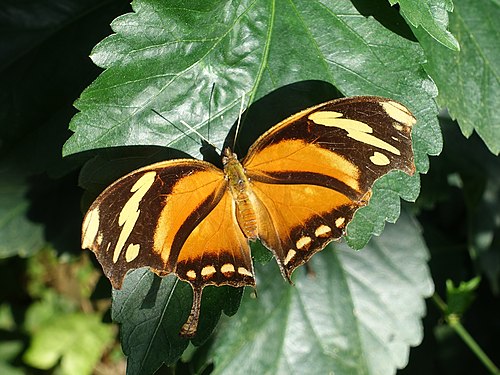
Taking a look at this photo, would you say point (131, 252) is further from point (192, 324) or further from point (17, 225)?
point (17, 225)

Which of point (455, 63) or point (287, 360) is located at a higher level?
point (455, 63)

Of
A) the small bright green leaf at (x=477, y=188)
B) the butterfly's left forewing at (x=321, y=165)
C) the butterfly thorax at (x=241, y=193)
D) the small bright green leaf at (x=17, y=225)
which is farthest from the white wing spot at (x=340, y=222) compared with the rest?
the small bright green leaf at (x=17, y=225)

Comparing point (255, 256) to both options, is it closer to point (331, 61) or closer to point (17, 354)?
point (331, 61)

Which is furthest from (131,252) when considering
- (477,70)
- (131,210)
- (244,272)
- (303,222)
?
(477,70)

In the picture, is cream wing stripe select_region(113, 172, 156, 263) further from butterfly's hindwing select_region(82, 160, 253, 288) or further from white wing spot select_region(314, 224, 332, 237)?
white wing spot select_region(314, 224, 332, 237)

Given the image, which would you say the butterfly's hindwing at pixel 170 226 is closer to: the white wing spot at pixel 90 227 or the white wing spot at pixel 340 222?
the white wing spot at pixel 90 227

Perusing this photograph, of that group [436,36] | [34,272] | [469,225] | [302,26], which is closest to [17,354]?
[34,272]
